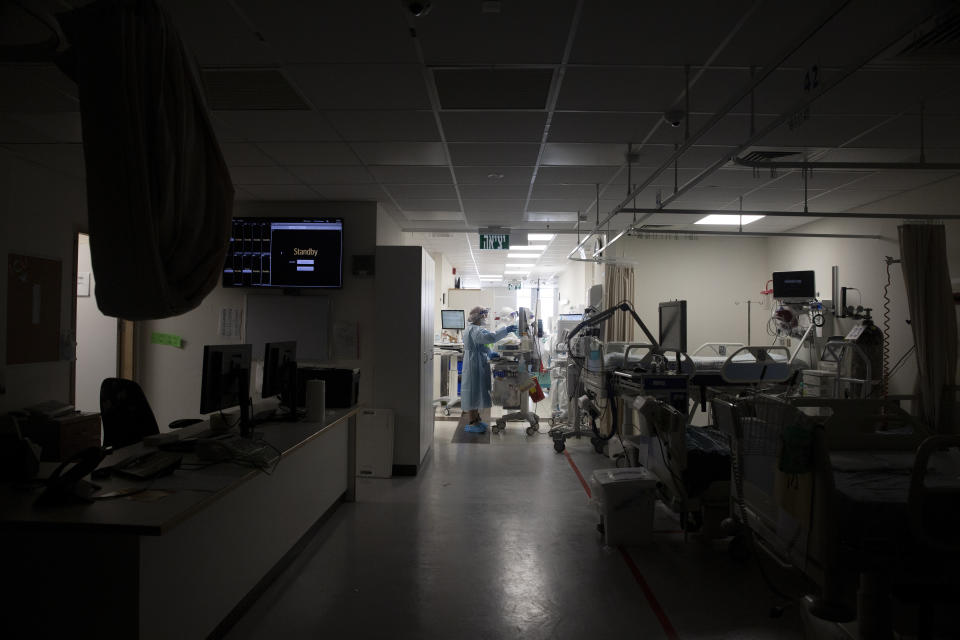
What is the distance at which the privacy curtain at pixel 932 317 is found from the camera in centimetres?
406

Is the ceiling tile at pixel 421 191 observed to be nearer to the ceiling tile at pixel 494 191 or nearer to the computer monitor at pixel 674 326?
the ceiling tile at pixel 494 191

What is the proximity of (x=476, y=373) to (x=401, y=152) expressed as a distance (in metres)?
3.58

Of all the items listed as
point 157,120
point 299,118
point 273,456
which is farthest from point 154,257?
point 299,118

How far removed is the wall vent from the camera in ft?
8.96

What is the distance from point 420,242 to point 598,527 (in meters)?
5.83

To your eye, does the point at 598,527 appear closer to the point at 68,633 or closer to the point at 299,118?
the point at 68,633

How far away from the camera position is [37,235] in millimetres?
4035

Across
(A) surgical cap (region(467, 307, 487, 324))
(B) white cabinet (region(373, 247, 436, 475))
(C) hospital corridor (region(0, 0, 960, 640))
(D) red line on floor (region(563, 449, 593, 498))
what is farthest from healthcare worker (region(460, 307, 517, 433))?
(B) white cabinet (region(373, 247, 436, 475))

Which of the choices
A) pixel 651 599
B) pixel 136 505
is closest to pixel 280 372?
pixel 136 505

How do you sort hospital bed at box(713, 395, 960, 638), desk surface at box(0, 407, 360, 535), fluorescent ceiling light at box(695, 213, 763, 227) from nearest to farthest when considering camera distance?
desk surface at box(0, 407, 360, 535) < hospital bed at box(713, 395, 960, 638) < fluorescent ceiling light at box(695, 213, 763, 227)

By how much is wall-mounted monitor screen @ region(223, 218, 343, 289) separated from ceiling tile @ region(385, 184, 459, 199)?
690 mm

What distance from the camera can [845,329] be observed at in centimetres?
607

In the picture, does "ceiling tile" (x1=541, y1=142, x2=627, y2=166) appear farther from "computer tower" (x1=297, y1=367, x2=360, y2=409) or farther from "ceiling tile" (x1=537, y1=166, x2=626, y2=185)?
"computer tower" (x1=297, y1=367, x2=360, y2=409)

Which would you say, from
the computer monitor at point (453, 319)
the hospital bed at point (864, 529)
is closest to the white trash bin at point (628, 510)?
the hospital bed at point (864, 529)
